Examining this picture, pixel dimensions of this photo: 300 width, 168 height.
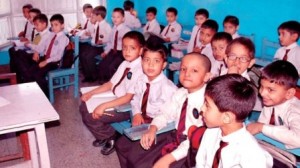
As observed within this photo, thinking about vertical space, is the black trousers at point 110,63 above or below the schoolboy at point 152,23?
Result: below

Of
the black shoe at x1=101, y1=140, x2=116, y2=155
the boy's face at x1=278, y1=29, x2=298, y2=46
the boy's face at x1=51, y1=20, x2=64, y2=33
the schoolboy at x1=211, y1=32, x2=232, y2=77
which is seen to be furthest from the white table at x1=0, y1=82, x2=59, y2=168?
the boy's face at x1=278, y1=29, x2=298, y2=46

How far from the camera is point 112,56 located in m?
4.46

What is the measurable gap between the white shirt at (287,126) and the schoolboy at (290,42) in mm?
1593

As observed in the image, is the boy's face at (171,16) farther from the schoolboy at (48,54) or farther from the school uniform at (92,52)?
the schoolboy at (48,54)

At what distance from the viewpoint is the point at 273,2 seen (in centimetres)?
391

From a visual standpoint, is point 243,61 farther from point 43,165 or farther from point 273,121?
point 43,165

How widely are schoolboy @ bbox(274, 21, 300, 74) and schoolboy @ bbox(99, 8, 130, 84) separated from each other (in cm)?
209

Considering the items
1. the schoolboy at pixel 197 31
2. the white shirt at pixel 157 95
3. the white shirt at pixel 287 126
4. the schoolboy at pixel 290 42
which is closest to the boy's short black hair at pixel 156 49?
the white shirt at pixel 157 95

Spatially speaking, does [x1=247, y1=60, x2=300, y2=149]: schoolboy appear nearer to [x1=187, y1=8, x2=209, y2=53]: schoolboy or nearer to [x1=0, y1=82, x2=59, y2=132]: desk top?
[x1=0, y1=82, x2=59, y2=132]: desk top

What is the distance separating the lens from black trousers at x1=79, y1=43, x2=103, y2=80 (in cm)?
473

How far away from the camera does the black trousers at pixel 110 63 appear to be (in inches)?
171

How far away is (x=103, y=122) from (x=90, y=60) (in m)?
2.41

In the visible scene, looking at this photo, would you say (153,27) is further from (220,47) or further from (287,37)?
(220,47)

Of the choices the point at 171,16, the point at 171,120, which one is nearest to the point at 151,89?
the point at 171,120
